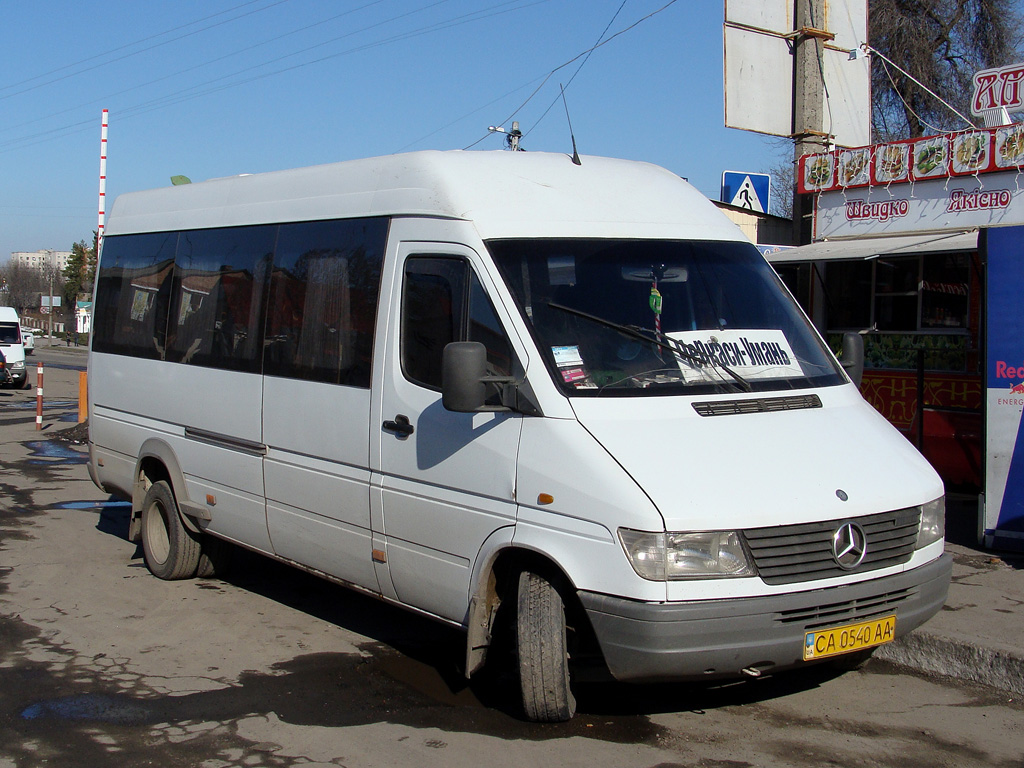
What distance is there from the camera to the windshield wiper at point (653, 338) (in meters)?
4.90

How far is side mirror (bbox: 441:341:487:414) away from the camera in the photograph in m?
4.51

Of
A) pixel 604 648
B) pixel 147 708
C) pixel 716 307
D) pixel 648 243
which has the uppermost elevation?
pixel 648 243

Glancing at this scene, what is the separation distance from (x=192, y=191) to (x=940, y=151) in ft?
23.6

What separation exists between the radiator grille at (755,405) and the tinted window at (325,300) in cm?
185

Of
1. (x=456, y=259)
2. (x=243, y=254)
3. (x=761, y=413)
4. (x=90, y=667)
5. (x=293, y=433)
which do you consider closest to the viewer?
(x=761, y=413)

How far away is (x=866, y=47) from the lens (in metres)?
13.1

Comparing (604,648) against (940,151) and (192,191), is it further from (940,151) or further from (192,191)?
(940,151)

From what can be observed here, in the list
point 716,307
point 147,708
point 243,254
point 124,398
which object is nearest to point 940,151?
point 716,307

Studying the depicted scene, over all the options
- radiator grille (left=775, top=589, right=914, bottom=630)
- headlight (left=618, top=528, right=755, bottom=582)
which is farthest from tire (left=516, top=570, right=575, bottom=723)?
radiator grille (left=775, top=589, right=914, bottom=630)

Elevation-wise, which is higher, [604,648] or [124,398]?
[124,398]

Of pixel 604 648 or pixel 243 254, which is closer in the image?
pixel 604 648

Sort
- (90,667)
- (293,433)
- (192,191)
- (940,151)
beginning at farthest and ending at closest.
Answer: (940,151)
(192,191)
(293,433)
(90,667)

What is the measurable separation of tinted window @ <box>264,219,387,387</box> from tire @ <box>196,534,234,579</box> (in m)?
1.87

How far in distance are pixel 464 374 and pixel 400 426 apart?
872 mm
